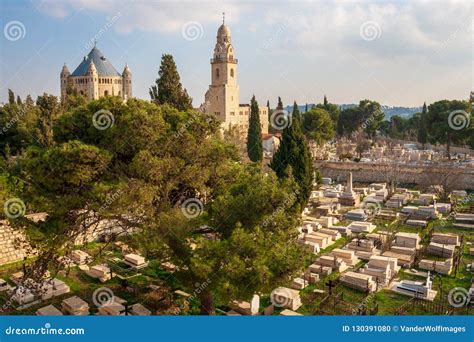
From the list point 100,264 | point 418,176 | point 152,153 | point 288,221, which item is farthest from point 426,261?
point 418,176

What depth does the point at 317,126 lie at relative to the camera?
43938mm

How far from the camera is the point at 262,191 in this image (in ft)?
27.9

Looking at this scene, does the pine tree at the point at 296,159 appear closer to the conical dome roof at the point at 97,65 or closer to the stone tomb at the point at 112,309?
the stone tomb at the point at 112,309

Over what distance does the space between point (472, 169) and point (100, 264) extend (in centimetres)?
2670

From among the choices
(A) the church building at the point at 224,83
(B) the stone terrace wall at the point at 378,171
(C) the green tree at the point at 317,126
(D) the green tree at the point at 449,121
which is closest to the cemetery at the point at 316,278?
(B) the stone terrace wall at the point at 378,171

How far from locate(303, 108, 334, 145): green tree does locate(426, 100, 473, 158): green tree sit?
10362 mm

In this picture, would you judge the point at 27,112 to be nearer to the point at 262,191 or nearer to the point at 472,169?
the point at 262,191

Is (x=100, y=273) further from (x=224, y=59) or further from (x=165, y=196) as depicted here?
(x=224, y=59)

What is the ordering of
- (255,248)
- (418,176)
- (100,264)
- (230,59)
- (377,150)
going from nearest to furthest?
(255,248) → (100,264) → (418,176) → (377,150) → (230,59)

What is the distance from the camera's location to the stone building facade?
59.2 m

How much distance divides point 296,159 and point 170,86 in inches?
302

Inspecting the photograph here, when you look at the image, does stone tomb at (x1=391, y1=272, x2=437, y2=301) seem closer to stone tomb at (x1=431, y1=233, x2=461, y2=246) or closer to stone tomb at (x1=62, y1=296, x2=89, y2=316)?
stone tomb at (x1=431, y1=233, x2=461, y2=246)

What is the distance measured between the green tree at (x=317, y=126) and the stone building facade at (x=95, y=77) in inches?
1099

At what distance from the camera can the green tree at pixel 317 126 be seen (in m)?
43.8
